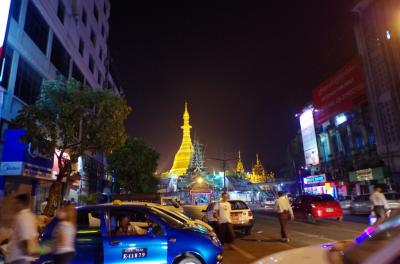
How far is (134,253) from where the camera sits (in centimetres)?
654

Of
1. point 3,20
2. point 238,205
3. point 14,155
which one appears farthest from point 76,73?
point 238,205

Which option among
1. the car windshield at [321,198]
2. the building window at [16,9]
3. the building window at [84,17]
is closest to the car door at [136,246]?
the car windshield at [321,198]

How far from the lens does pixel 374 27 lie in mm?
35062

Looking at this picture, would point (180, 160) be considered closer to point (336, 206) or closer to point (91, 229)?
point (336, 206)

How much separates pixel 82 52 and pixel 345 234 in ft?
88.1

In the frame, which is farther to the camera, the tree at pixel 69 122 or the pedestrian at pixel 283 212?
the tree at pixel 69 122

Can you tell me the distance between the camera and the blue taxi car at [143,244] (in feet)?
21.3

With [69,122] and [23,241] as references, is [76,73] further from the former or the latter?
[23,241]

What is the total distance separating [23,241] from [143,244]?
2.33m

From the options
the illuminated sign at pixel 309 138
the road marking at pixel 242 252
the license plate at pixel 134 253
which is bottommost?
the road marking at pixel 242 252

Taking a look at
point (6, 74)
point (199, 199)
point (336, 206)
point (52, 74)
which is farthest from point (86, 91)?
point (199, 199)

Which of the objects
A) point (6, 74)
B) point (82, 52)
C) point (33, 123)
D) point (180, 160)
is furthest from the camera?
point (180, 160)

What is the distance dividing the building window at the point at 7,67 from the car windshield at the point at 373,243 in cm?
1773

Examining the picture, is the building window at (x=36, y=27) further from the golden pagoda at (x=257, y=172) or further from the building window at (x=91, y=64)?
the golden pagoda at (x=257, y=172)
